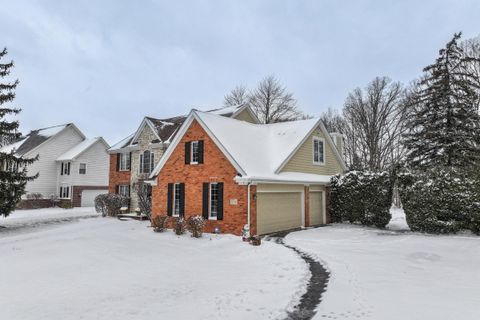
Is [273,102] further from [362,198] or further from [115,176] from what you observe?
[362,198]

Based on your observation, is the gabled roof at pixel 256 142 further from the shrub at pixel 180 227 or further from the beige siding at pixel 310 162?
the shrub at pixel 180 227

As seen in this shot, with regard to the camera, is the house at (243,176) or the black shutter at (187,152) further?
the black shutter at (187,152)

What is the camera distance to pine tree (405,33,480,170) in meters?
22.8

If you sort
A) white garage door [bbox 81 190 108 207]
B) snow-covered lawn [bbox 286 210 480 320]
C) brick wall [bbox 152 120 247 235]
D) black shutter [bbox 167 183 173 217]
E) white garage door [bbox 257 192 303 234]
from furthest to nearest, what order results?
white garage door [bbox 81 190 108 207] → black shutter [bbox 167 183 173 217] → white garage door [bbox 257 192 303 234] → brick wall [bbox 152 120 247 235] → snow-covered lawn [bbox 286 210 480 320]

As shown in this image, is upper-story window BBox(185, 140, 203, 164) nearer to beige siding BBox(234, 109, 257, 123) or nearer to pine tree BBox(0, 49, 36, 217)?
beige siding BBox(234, 109, 257, 123)

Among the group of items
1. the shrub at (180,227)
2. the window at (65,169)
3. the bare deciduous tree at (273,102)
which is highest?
the bare deciduous tree at (273,102)

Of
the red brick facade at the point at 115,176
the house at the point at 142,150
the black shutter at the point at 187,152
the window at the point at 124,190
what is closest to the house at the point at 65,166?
the red brick facade at the point at 115,176

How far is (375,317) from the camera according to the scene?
20.4 ft

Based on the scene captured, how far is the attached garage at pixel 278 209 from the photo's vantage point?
16.8m

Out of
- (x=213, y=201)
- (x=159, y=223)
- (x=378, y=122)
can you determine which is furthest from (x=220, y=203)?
(x=378, y=122)

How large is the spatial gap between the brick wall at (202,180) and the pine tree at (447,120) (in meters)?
14.0

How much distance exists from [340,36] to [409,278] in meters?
16.6

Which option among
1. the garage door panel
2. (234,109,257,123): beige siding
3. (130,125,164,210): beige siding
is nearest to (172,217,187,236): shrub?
the garage door panel

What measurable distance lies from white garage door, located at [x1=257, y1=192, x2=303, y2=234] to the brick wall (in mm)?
1063
